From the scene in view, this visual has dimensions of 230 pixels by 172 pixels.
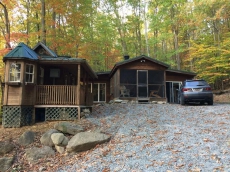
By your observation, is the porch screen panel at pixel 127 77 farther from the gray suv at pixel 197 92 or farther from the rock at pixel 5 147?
the rock at pixel 5 147

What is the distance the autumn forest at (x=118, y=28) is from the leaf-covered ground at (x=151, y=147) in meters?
9.50

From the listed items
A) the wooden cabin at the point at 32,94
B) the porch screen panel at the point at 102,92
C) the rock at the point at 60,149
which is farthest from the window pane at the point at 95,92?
the rock at the point at 60,149

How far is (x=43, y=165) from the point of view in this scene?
18.5 feet

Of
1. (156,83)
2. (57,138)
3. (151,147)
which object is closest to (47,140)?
(57,138)

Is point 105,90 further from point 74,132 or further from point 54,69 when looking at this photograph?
point 74,132

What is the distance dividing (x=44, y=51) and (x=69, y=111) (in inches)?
182

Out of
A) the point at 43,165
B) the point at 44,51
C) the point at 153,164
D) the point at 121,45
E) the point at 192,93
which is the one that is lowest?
the point at 43,165

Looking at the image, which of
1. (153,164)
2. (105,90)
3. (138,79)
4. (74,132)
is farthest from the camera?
(105,90)

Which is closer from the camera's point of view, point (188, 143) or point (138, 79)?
point (188, 143)

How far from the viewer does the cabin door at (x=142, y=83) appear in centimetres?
1542

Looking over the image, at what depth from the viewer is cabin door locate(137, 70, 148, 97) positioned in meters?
15.4

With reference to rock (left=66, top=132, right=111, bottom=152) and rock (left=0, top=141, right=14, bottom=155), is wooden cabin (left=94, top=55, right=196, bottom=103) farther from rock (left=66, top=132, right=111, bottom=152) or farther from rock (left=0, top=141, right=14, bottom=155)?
rock (left=0, top=141, right=14, bottom=155)

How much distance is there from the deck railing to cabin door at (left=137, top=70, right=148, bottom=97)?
707 centimetres

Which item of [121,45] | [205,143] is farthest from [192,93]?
[121,45]
